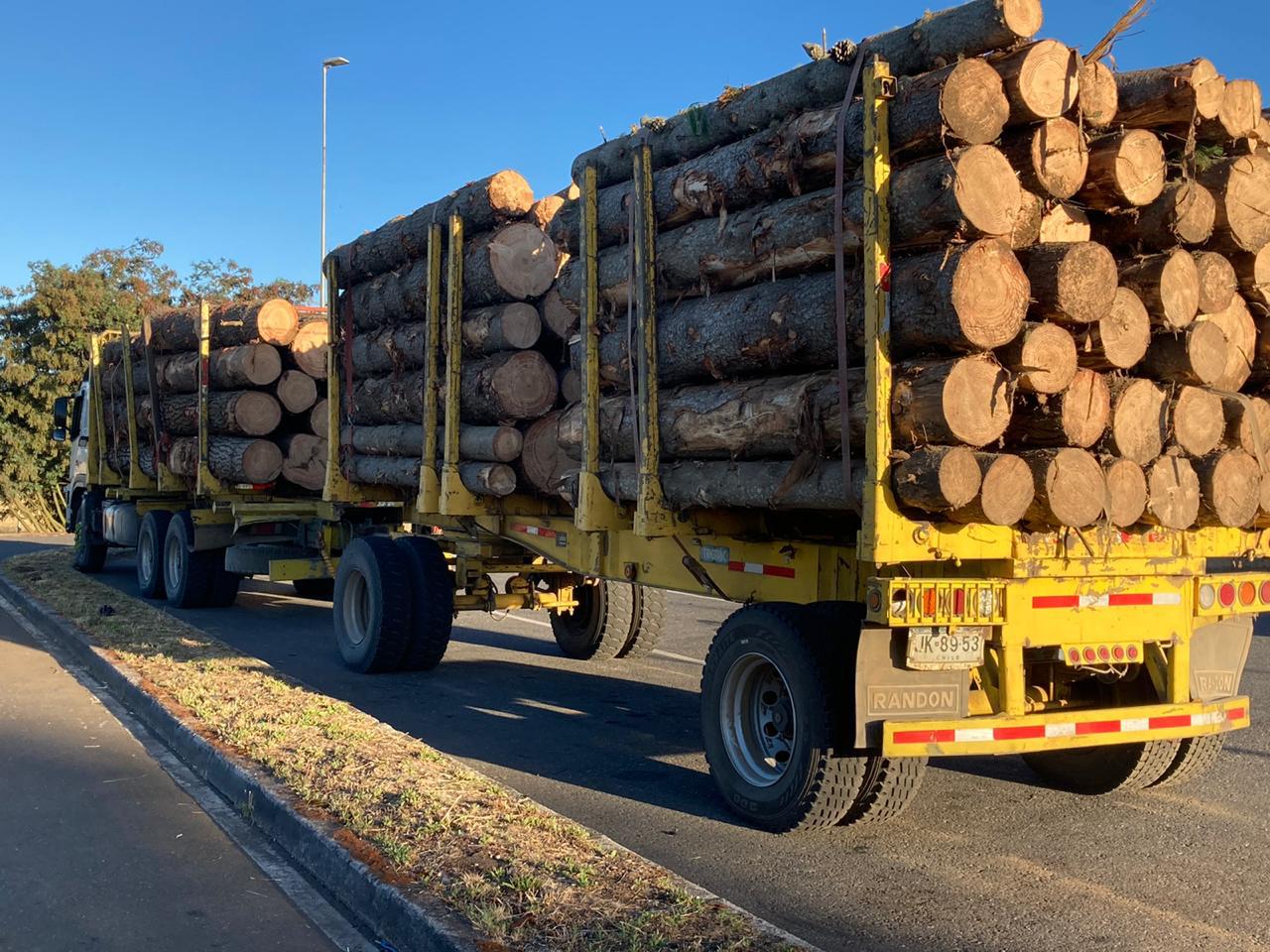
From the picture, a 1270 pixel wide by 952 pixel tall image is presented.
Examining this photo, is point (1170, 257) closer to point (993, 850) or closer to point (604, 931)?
point (993, 850)

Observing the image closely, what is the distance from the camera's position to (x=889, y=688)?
5230 millimetres

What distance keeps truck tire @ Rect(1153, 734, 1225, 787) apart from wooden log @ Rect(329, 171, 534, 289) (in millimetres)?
5559

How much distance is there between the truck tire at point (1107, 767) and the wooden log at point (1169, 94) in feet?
9.86

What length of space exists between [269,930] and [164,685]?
429 centimetres

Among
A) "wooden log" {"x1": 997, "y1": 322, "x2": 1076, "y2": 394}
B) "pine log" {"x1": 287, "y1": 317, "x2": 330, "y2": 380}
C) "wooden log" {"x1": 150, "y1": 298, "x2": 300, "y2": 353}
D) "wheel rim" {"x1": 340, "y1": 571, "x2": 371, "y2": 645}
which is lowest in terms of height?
"wheel rim" {"x1": 340, "y1": 571, "x2": 371, "y2": 645}

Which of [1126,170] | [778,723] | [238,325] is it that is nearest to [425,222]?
[238,325]

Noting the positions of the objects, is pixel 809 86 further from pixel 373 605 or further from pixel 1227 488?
pixel 373 605

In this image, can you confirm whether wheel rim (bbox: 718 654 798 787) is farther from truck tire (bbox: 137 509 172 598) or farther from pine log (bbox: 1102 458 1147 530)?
truck tire (bbox: 137 509 172 598)

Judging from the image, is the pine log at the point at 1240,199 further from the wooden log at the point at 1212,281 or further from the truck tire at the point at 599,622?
the truck tire at the point at 599,622

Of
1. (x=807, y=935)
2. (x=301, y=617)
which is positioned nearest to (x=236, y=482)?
(x=301, y=617)

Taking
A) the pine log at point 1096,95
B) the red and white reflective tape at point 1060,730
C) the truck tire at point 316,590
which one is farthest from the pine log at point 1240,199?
the truck tire at point 316,590

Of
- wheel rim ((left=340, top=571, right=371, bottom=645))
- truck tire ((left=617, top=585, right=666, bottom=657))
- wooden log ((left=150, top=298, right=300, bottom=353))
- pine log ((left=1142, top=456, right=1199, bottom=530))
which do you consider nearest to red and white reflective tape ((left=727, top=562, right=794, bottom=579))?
pine log ((left=1142, top=456, right=1199, bottom=530))

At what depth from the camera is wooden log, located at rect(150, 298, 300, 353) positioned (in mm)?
13500

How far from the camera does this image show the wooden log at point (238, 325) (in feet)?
44.3
